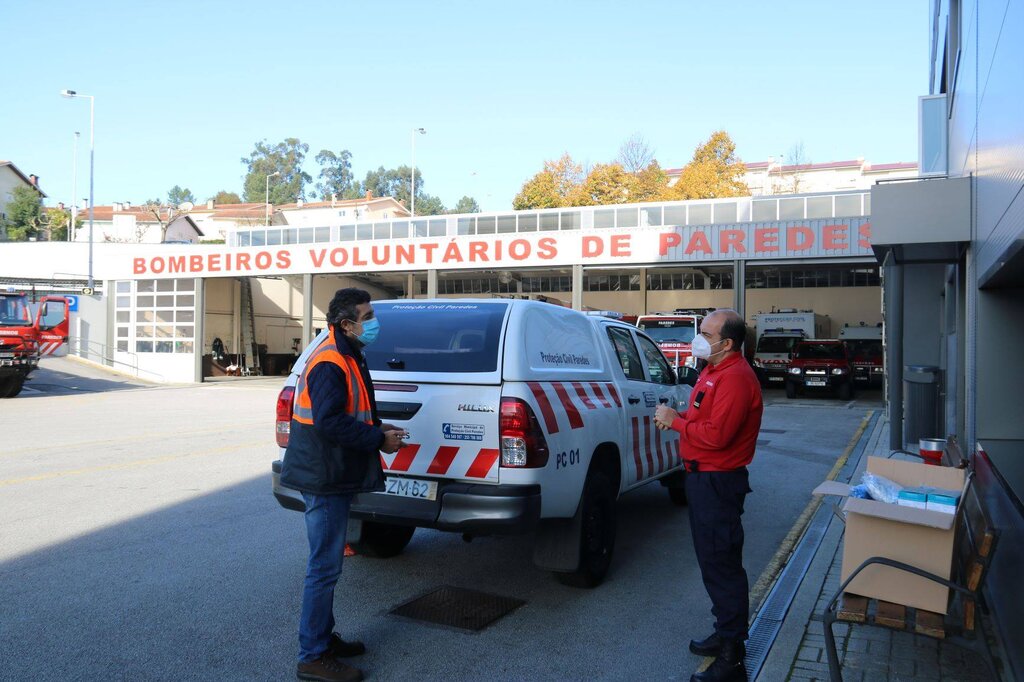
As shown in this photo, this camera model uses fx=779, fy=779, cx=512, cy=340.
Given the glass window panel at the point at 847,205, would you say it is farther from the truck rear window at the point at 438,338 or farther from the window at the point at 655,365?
the truck rear window at the point at 438,338

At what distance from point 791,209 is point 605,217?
6.68m

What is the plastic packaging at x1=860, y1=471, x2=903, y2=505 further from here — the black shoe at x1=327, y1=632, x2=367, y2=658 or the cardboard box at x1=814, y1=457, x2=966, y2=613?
the black shoe at x1=327, y1=632, x2=367, y2=658

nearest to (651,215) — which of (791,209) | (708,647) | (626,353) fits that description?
(791,209)

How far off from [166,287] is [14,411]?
18.4 metres

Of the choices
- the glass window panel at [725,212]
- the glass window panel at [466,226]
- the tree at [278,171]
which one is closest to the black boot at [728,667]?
the glass window panel at [725,212]

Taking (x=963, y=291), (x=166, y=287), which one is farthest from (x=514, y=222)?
(x=963, y=291)

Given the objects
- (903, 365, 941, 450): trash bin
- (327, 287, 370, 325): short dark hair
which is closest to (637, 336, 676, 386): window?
(327, 287, 370, 325): short dark hair

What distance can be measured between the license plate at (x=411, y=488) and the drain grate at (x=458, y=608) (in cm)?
76

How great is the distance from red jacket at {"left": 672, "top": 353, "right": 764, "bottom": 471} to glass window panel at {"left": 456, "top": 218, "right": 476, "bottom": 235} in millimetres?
28183

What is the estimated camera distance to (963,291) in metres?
10.0

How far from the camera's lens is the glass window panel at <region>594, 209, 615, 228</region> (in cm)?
2958

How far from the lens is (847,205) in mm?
26000

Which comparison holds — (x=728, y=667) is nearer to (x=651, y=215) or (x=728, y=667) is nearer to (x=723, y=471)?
(x=723, y=471)

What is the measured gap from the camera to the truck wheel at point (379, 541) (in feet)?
19.4
